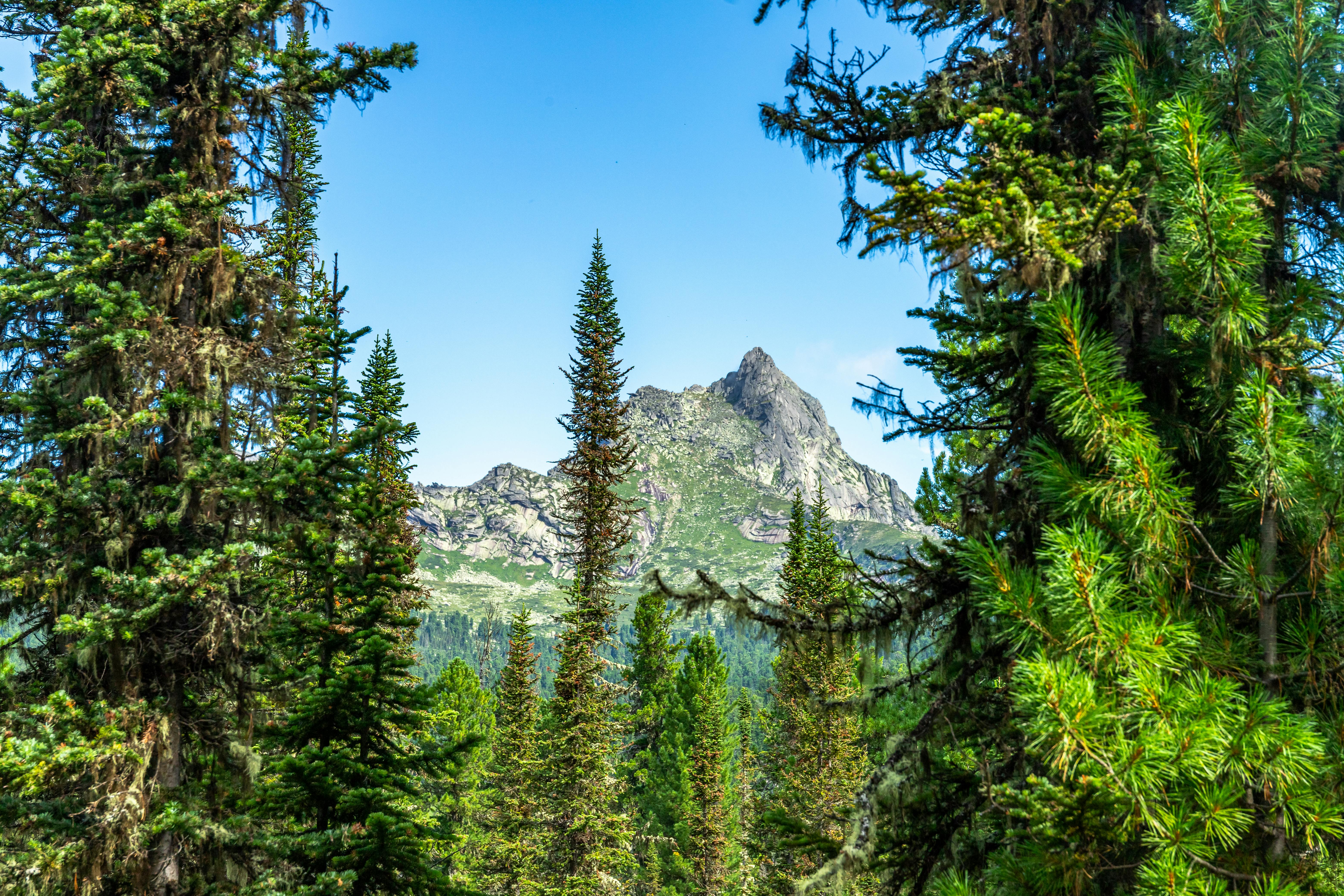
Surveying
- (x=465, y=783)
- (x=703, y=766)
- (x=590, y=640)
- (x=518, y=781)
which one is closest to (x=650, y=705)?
(x=703, y=766)

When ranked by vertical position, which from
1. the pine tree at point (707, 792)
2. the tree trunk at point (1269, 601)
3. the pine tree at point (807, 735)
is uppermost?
the tree trunk at point (1269, 601)

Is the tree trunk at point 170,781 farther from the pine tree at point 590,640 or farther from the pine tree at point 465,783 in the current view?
the pine tree at point 590,640

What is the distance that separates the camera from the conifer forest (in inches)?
129

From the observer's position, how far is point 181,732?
7.88 metres

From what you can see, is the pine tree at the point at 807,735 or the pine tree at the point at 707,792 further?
the pine tree at the point at 707,792

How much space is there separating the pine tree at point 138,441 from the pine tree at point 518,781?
15.7 meters

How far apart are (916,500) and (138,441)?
9.16 meters

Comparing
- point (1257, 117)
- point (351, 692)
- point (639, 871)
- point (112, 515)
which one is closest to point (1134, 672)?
point (1257, 117)

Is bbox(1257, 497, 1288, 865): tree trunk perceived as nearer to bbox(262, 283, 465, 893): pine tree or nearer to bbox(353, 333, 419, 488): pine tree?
bbox(262, 283, 465, 893): pine tree

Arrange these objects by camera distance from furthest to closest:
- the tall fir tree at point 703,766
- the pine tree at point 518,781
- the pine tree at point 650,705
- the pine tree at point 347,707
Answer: the pine tree at point 650,705 < the tall fir tree at point 703,766 < the pine tree at point 518,781 < the pine tree at point 347,707

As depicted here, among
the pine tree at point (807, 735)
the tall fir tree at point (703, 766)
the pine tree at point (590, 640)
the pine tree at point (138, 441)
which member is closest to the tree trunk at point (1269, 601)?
the pine tree at point (138, 441)

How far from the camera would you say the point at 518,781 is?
25.5 metres

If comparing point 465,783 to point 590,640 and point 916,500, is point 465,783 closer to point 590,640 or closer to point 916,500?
point 590,640

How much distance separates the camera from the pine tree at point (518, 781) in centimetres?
2325
